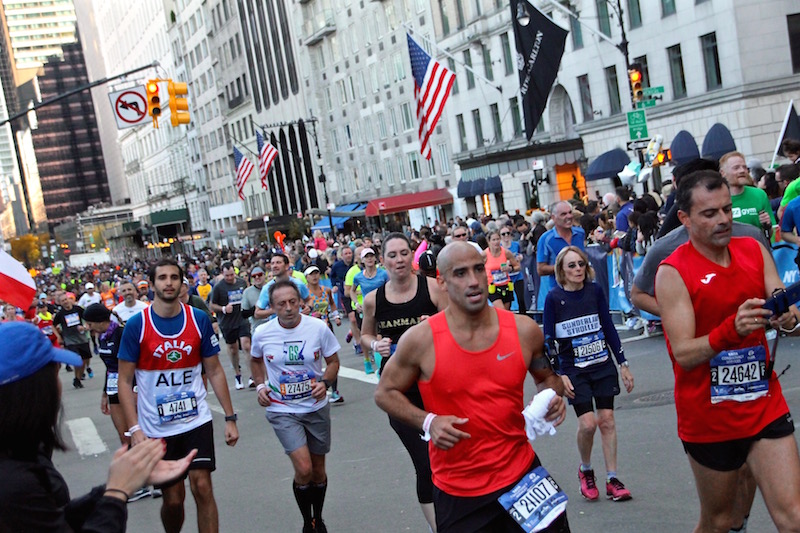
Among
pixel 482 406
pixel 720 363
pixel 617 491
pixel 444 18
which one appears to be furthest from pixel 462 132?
pixel 482 406

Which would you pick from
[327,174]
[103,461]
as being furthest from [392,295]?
[327,174]

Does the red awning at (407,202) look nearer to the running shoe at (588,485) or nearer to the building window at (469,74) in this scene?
the building window at (469,74)

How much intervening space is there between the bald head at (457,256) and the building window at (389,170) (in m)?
59.5

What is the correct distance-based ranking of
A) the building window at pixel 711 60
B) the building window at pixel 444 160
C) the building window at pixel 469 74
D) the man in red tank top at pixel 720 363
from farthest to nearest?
the building window at pixel 444 160, the building window at pixel 469 74, the building window at pixel 711 60, the man in red tank top at pixel 720 363

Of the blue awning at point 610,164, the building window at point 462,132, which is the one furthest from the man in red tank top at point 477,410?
the building window at point 462,132

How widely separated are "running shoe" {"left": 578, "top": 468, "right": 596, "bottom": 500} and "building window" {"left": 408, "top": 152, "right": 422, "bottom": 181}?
53368 millimetres

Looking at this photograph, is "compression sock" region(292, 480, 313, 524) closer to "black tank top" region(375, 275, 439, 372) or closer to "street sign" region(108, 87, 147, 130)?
"black tank top" region(375, 275, 439, 372)

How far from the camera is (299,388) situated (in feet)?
25.5

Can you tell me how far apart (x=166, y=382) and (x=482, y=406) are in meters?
3.19

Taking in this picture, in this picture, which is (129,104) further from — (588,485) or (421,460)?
(421,460)

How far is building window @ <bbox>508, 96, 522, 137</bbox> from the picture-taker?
159ft

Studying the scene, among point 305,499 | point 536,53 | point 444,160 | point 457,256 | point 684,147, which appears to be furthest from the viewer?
point 444,160

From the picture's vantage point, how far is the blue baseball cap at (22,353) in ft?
10.7

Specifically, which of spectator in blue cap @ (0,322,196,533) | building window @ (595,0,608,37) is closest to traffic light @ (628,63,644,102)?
building window @ (595,0,608,37)
